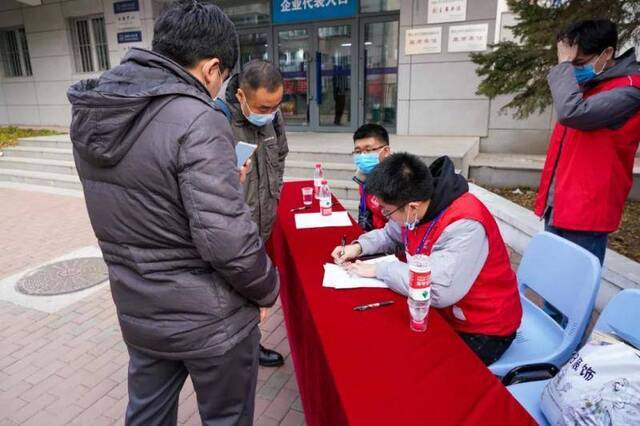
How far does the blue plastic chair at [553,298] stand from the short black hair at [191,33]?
5.29ft

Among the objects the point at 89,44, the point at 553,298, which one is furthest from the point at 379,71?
the point at 89,44

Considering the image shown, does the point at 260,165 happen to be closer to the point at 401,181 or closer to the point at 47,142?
the point at 401,181

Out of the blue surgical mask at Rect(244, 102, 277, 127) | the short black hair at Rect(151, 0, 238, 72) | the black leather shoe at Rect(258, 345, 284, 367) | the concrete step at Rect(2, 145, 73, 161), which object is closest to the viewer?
the short black hair at Rect(151, 0, 238, 72)

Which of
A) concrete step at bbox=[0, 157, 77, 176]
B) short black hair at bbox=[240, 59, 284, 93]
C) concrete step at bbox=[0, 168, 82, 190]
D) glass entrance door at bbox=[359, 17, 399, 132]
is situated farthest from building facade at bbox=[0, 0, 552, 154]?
short black hair at bbox=[240, 59, 284, 93]

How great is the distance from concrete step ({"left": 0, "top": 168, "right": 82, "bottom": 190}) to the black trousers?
271 inches

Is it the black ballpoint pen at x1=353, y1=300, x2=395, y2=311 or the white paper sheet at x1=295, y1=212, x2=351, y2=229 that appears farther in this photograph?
the white paper sheet at x1=295, y1=212, x2=351, y2=229

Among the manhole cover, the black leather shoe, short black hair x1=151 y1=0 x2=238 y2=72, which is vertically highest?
short black hair x1=151 y1=0 x2=238 y2=72

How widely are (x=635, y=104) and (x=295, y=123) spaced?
24.9 ft

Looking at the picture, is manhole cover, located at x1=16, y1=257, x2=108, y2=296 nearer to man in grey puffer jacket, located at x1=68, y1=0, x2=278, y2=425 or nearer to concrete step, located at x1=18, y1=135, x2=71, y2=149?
man in grey puffer jacket, located at x1=68, y1=0, x2=278, y2=425

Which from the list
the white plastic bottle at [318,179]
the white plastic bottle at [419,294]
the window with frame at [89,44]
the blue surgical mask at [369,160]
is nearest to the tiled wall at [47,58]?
the window with frame at [89,44]

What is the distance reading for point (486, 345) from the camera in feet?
5.82

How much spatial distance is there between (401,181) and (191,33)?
0.90 m

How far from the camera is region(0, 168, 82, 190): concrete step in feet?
24.6

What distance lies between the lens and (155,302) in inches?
50.7
